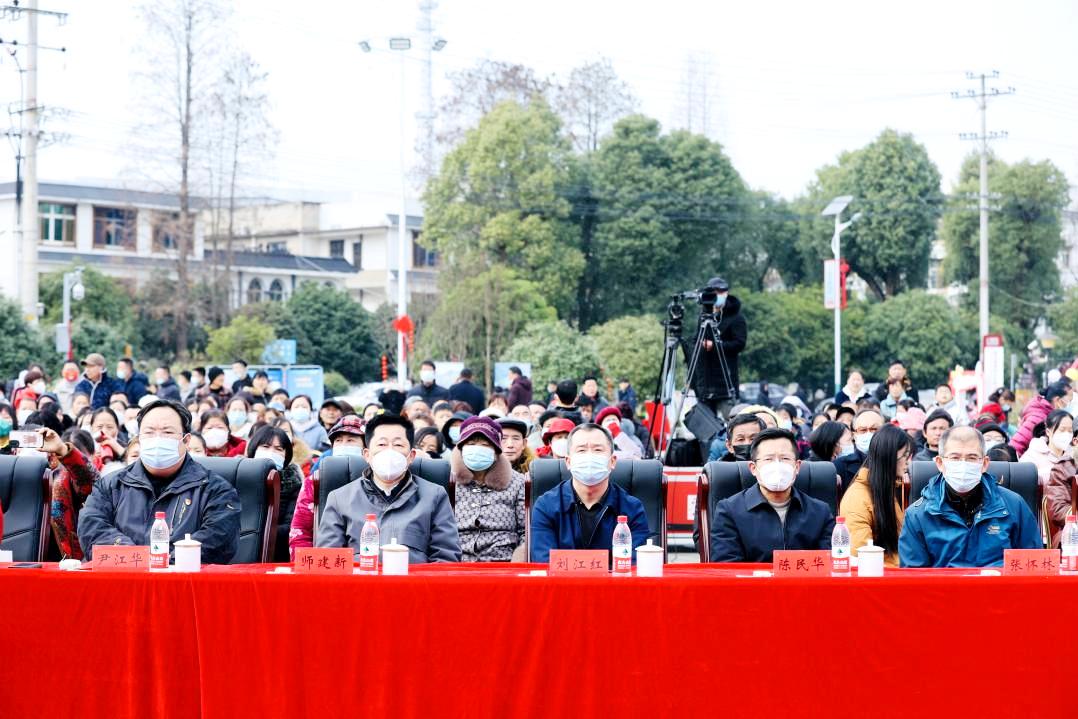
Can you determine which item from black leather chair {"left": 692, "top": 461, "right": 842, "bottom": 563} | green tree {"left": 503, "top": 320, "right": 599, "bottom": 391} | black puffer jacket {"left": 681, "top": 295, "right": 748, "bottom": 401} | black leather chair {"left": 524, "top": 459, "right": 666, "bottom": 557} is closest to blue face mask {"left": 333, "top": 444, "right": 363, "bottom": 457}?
black leather chair {"left": 524, "top": 459, "right": 666, "bottom": 557}

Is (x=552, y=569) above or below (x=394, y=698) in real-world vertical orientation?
above

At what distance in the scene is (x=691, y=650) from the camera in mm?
4523

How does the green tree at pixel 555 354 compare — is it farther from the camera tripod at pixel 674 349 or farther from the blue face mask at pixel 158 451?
the blue face mask at pixel 158 451

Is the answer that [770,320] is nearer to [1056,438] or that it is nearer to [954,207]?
[954,207]

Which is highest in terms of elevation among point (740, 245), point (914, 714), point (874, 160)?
point (874, 160)

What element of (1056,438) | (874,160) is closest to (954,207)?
(874,160)

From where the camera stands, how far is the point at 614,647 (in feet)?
14.9

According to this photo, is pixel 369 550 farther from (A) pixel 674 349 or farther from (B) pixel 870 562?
(A) pixel 674 349

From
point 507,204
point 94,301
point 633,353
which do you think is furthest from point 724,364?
point 94,301

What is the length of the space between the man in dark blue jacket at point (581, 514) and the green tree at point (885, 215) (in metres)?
43.3

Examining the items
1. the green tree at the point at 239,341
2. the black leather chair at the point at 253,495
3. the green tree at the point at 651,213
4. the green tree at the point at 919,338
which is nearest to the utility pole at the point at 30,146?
the green tree at the point at 239,341

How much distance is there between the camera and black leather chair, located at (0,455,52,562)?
7027mm

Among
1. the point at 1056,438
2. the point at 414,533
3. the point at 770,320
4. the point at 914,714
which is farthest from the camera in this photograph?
the point at 770,320

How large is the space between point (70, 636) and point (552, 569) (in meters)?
1.68
